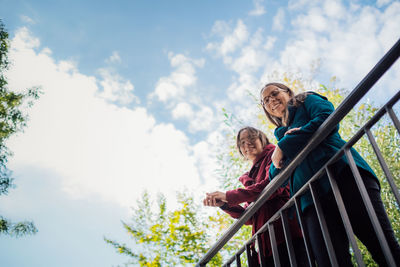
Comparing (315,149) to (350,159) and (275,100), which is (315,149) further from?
(275,100)

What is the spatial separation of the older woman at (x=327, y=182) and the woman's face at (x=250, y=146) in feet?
1.47

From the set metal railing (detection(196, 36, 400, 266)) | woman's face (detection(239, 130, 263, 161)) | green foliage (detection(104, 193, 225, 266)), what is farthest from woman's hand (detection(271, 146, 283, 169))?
green foliage (detection(104, 193, 225, 266))

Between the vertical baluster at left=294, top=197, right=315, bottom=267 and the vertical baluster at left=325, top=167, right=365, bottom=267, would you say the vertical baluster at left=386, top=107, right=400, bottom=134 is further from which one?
the vertical baluster at left=294, top=197, right=315, bottom=267

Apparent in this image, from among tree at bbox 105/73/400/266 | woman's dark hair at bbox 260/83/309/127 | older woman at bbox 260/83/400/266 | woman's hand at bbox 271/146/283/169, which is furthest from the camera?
tree at bbox 105/73/400/266

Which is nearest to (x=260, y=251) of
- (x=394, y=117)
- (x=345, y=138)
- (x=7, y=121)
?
(x=394, y=117)

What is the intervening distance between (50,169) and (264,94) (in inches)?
3020

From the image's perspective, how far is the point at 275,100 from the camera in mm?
1848

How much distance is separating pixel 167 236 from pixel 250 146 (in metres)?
5.56

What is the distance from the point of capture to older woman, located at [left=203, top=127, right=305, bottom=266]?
5.34 ft

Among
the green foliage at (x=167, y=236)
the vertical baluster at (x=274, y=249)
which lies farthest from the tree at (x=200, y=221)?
the vertical baluster at (x=274, y=249)

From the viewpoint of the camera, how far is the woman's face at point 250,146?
216 cm

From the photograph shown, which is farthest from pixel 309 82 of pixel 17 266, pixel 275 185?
Answer: pixel 17 266

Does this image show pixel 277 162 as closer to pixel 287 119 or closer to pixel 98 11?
pixel 287 119

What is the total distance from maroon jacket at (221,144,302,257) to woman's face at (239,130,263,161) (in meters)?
0.04
